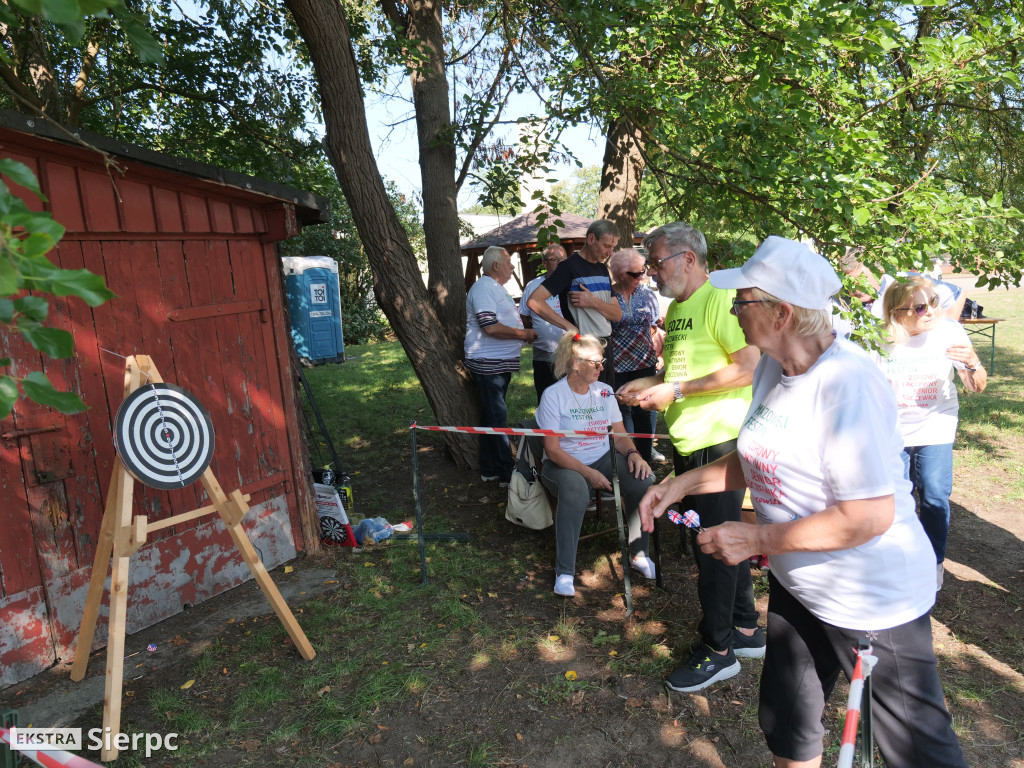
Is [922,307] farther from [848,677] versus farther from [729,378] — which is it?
[848,677]

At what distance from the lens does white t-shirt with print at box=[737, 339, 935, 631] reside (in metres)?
1.75

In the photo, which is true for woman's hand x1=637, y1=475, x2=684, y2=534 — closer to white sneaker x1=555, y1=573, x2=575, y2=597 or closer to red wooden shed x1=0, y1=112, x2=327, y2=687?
white sneaker x1=555, y1=573, x2=575, y2=597

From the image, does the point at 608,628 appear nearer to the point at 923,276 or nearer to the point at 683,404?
the point at 683,404

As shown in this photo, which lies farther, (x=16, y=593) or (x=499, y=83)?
(x=499, y=83)

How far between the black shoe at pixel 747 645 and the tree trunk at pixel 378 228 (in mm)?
3492

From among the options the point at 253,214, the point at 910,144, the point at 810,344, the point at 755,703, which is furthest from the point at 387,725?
the point at 910,144

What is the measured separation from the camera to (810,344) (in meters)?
1.91

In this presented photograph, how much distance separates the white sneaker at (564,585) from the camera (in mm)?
4285

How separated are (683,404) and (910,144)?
5785 millimetres

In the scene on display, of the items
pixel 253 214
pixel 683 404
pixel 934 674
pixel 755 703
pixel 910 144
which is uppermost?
pixel 910 144

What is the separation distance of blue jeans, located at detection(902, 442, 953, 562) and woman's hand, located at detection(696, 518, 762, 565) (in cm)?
232

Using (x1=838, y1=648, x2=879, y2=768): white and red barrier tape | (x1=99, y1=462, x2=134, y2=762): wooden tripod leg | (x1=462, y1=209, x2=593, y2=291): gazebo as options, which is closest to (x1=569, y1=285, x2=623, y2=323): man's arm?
(x1=99, y1=462, x2=134, y2=762): wooden tripod leg

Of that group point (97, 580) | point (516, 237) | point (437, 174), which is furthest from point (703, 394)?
point (516, 237)

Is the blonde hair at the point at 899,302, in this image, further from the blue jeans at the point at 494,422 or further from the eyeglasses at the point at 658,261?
the blue jeans at the point at 494,422
